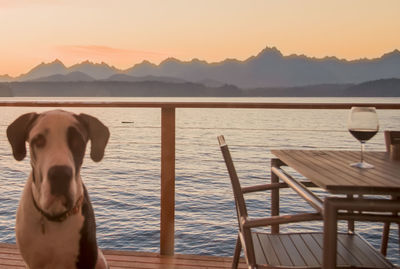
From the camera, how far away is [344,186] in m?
1.46

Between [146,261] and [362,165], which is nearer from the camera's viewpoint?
[362,165]

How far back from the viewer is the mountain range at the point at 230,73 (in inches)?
1527

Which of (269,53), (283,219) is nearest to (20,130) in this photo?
(283,219)

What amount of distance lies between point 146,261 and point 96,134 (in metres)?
1.43

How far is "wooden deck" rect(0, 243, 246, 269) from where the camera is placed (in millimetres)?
2956

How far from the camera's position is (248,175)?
13.5 m

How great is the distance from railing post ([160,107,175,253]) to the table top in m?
0.88

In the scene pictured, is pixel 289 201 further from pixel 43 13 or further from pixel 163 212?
pixel 43 13

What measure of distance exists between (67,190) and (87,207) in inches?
10.5

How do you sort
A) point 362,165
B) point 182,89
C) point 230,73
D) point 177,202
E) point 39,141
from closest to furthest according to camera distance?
point 39,141
point 362,165
point 177,202
point 182,89
point 230,73

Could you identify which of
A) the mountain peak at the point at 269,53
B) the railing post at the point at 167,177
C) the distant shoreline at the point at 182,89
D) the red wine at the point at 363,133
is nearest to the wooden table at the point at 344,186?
the red wine at the point at 363,133

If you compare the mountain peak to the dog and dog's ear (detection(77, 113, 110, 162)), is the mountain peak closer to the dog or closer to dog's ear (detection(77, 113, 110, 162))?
dog's ear (detection(77, 113, 110, 162))

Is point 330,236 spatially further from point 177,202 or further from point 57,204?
point 177,202

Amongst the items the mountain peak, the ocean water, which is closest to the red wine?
the ocean water
